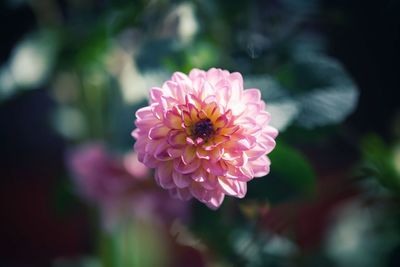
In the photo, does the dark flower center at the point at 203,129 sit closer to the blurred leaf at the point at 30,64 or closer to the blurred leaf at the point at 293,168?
the blurred leaf at the point at 293,168

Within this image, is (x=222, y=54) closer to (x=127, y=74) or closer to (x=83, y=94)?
(x=127, y=74)

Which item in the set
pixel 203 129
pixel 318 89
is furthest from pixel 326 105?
pixel 203 129

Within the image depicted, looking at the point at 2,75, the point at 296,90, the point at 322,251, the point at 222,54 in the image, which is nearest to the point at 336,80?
the point at 296,90

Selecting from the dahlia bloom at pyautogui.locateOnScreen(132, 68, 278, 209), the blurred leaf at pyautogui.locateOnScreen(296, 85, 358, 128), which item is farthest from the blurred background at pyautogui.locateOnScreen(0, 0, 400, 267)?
the dahlia bloom at pyautogui.locateOnScreen(132, 68, 278, 209)

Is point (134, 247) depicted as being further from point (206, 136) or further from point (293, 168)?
point (206, 136)

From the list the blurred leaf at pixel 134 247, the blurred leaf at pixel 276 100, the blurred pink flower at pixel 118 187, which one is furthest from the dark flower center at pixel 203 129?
the blurred leaf at pixel 134 247

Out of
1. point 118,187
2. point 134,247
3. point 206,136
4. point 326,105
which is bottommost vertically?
Answer: point 134,247

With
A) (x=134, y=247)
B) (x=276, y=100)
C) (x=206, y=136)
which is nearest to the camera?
(x=206, y=136)
